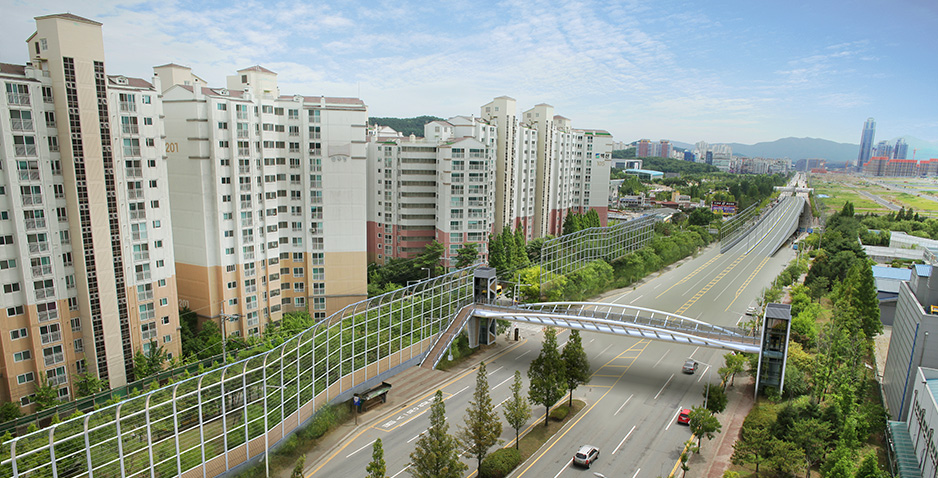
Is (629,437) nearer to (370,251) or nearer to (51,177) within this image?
(51,177)

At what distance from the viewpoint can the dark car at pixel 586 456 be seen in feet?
89.1

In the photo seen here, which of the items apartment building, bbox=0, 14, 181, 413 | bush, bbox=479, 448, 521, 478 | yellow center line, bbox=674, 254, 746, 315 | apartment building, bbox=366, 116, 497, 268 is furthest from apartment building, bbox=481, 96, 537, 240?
bush, bbox=479, 448, 521, 478

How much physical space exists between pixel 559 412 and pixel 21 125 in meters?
33.9

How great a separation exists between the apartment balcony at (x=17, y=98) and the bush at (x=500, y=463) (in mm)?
31054

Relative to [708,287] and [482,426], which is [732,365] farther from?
[708,287]

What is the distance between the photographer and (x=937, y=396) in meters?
25.1

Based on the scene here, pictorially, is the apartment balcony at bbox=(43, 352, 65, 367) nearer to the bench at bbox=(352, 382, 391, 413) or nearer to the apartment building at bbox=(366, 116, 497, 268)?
the bench at bbox=(352, 382, 391, 413)

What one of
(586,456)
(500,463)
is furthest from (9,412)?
(586,456)

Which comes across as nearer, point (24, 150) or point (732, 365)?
point (24, 150)

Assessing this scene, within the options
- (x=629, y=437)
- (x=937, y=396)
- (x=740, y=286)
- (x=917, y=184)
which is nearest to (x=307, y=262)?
(x=629, y=437)

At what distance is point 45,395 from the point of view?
101 feet

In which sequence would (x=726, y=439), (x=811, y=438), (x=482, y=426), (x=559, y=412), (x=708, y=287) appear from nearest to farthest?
(x=482, y=426) → (x=811, y=438) → (x=726, y=439) → (x=559, y=412) → (x=708, y=287)

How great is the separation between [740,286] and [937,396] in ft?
142

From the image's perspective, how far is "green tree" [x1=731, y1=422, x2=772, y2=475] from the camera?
2597 cm
